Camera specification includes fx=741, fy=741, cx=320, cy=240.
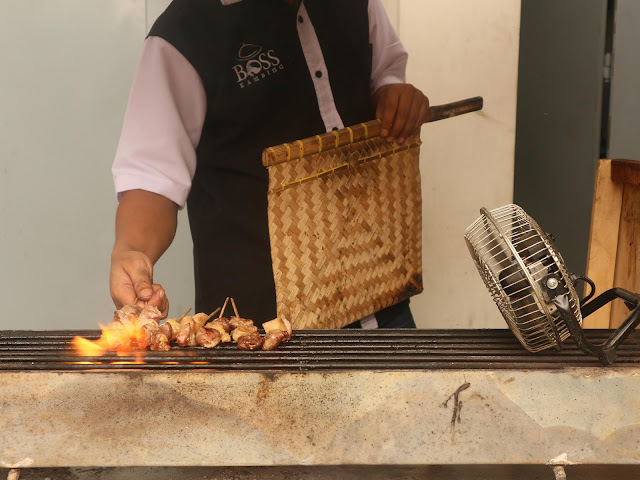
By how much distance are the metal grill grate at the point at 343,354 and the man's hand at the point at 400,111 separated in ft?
3.43

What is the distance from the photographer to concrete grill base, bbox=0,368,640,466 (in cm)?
162

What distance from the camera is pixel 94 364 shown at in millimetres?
1724

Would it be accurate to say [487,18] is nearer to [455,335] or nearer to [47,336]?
[455,335]

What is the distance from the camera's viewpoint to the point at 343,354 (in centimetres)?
183

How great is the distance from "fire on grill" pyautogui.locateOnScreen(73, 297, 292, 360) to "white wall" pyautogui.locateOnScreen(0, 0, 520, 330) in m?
1.98

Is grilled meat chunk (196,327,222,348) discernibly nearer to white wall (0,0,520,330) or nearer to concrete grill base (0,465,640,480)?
concrete grill base (0,465,640,480)

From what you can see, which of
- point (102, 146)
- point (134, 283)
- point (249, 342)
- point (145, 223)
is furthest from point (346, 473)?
point (102, 146)

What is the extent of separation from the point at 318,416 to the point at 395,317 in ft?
4.92

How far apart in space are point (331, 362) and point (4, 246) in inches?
99.0

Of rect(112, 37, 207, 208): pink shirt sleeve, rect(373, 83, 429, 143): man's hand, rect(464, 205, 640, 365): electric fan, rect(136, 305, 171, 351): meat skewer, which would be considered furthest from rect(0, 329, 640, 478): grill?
rect(373, 83, 429, 143): man's hand

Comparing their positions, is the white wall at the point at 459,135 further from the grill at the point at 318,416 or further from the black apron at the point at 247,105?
the grill at the point at 318,416

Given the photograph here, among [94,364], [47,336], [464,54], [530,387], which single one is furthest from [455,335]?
[464,54]

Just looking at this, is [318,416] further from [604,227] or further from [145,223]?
[604,227]

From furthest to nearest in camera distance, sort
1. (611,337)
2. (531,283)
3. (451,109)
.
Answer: (451,109)
(611,337)
(531,283)
